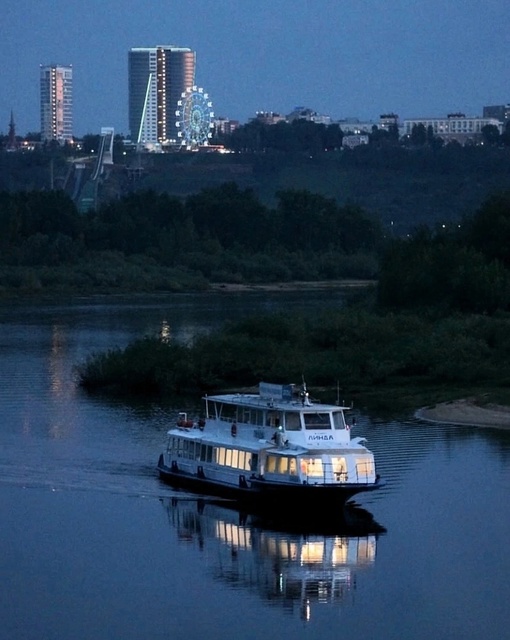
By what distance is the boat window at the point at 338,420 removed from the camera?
30.1 m

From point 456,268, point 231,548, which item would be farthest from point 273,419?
point 456,268

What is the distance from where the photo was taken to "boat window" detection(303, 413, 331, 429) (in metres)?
30.1

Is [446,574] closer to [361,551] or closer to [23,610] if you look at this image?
[361,551]

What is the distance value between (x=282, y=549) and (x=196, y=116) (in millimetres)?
159329

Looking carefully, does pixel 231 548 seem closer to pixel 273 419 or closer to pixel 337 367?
pixel 273 419

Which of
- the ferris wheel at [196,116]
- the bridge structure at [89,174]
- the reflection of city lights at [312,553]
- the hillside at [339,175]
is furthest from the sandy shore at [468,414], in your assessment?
the ferris wheel at [196,116]

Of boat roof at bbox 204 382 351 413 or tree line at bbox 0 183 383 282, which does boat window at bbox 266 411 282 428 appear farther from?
tree line at bbox 0 183 383 282

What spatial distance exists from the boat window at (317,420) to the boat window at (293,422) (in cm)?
16

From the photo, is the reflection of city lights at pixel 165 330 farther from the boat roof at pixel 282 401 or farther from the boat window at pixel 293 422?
the boat window at pixel 293 422

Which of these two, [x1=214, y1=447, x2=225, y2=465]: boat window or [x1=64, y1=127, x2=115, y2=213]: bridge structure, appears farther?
[x1=64, y1=127, x2=115, y2=213]: bridge structure

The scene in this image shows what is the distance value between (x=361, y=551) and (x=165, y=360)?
19.1 metres

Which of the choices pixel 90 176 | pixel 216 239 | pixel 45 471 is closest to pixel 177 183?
pixel 90 176

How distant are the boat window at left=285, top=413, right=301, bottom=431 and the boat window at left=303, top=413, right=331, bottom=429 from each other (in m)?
0.16

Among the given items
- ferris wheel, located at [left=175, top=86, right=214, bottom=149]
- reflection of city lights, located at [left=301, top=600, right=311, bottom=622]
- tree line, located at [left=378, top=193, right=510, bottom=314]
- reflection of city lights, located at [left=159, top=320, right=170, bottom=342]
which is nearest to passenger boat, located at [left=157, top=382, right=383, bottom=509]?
reflection of city lights, located at [left=301, top=600, right=311, bottom=622]
